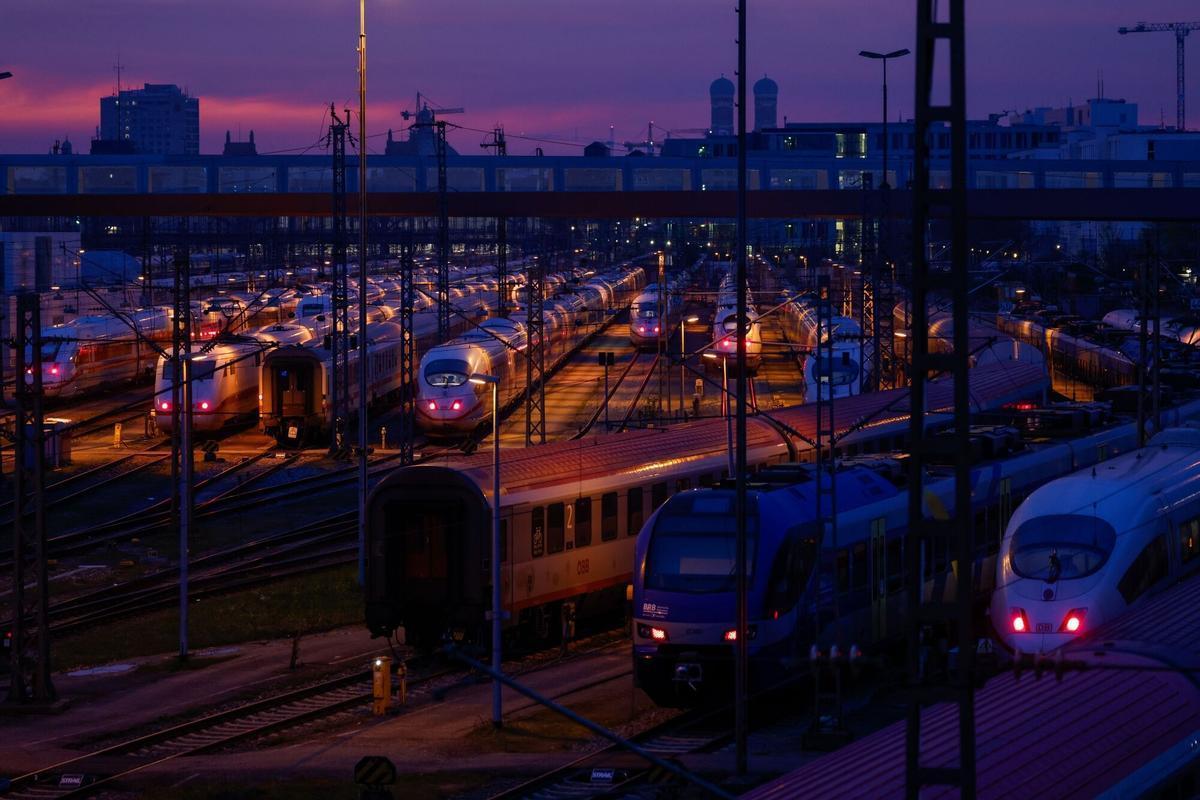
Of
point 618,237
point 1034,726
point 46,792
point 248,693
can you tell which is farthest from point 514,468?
point 618,237

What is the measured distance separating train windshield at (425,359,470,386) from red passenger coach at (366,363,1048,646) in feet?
57.6

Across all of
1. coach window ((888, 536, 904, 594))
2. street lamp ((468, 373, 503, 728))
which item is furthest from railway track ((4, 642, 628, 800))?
coach window ((888, 536, 904, 594))

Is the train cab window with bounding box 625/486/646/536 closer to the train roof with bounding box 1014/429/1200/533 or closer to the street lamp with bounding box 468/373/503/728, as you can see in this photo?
the street lamp with bounding box 468/373/503/728

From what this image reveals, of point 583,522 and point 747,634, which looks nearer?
point 747,634

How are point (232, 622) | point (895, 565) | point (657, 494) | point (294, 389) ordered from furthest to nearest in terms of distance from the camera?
1. point (294, 389)
2. point (232, 622)
3. point (657, 494)
4. point (895, 565)

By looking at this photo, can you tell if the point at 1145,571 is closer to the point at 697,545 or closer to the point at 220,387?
the point at 697,545

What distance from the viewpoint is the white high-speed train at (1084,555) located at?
15523 millimetres

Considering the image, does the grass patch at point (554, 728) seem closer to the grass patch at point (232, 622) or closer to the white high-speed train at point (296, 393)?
the grass patch at point (232, 622)

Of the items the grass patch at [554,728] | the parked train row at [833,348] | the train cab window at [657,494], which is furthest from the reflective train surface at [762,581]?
the parked train row at [833,348]

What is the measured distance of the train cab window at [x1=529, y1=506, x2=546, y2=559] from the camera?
19719mm

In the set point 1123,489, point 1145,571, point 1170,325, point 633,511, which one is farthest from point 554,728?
point 1170,325

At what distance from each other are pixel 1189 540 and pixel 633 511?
23.0 ft

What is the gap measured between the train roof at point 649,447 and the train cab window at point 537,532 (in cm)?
34

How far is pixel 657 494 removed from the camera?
72.3 ft
